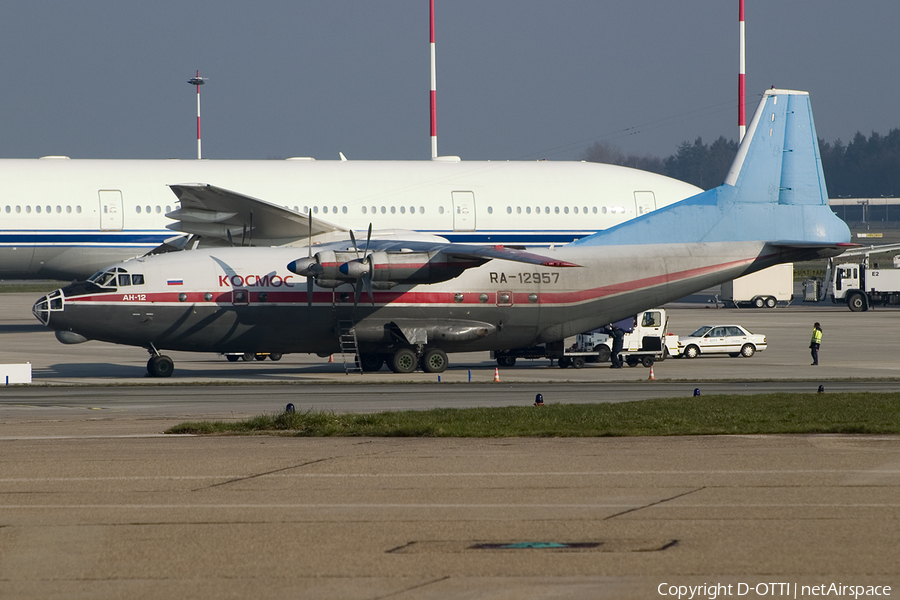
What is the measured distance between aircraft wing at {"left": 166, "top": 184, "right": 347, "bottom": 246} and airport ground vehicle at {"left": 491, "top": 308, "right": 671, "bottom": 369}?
9.46 metres

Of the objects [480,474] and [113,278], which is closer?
[480,474]

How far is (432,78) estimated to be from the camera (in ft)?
221

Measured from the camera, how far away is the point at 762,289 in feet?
221

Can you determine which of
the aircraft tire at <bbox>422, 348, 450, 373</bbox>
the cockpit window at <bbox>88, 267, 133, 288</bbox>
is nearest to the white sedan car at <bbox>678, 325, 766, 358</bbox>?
the aircraft tire at <bbox>422, 348, 450, 373</bbox>

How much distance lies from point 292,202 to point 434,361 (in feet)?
44.5

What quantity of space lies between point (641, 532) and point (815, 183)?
1249 inches

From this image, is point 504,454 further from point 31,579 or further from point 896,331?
point 896,331

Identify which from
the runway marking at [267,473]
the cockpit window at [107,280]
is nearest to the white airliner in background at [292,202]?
the cockpit window at [107,280]

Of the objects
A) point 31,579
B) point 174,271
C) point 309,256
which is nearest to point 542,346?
point 309,256

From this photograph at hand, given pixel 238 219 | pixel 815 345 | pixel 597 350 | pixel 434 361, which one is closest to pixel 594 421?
pixel 434 361

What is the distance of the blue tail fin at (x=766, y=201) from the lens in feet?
123

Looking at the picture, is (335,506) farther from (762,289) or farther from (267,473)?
(762,289)

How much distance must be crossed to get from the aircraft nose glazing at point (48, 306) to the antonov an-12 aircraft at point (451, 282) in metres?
0.05

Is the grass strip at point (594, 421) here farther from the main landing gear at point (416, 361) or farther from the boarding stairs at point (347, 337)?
the main landing gear at point (416, 361)
